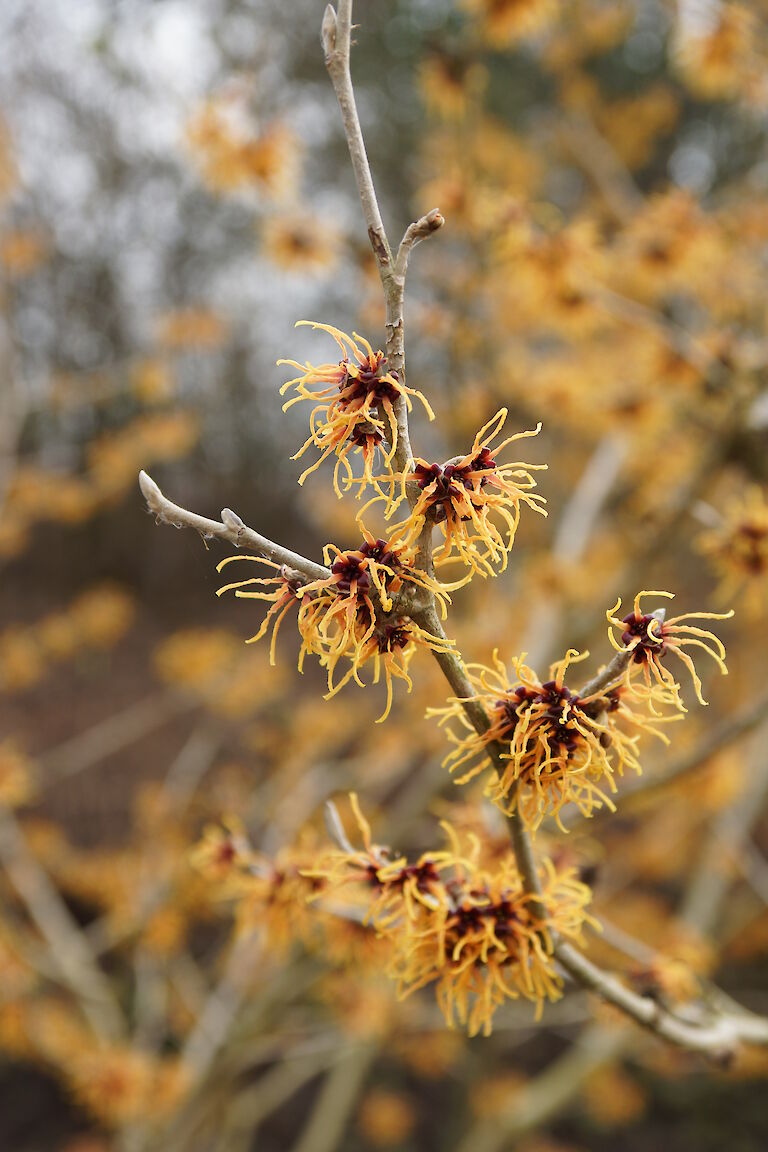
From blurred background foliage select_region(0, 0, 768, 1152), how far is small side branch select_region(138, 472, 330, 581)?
49cm

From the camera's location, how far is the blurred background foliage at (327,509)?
222cm

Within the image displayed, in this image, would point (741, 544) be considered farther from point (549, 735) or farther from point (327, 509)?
point (327, 509)

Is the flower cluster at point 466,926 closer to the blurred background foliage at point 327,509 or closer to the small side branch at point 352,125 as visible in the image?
the blurred background foliage at point 327,509

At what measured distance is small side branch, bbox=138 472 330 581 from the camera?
24.2 inches

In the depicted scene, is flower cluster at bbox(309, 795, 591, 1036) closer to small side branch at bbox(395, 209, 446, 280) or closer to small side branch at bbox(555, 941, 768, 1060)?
small side branch at bbox(555, 941, 768, 1060)

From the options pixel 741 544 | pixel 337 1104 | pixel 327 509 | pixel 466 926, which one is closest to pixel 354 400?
pixel 466 926

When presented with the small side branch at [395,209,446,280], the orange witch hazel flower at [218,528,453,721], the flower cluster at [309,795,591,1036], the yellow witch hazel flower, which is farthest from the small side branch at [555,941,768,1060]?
the small side branch at [395,209,446,280]

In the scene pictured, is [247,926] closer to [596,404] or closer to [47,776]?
[596,404]

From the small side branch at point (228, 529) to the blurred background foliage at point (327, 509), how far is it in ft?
1.61

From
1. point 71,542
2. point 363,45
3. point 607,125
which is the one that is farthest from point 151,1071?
point 607,125

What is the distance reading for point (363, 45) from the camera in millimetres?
5238

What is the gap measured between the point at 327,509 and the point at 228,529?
3.15 m

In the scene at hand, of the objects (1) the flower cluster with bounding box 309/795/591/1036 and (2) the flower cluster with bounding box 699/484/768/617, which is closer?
(1) the flower cluster with bounding box 309/795/591/1036

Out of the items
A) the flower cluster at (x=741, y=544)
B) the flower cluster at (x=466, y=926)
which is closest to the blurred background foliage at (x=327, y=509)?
the flower cluster at (x=741, y=544)
